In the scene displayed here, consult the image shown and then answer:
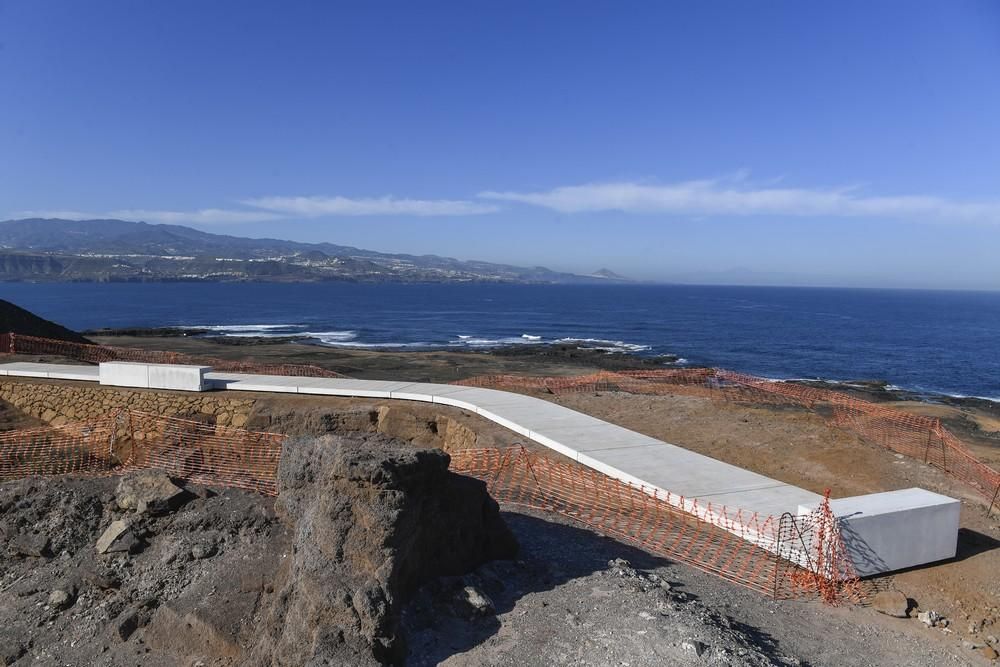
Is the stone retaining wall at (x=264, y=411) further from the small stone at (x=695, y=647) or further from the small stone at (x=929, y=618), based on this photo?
the small stone at (x=695, y=647)

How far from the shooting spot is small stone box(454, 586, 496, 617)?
5999 mm

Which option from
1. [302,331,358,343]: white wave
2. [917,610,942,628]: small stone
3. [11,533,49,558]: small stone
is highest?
[917,610,942,628]: small stone

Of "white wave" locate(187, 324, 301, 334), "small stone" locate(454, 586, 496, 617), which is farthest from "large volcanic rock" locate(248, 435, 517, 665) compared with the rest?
"white wave" locate(187, 324, 301, 334)

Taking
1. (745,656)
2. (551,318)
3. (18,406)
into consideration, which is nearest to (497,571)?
(745,656)

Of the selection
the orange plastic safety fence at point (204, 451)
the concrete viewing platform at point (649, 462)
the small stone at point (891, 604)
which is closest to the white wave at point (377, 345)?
the concrete viewing platform at point (649, 462)

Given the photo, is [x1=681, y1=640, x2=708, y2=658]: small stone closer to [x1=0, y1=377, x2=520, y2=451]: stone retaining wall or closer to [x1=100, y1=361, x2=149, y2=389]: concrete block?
[x1=0, y1=377, x2=520, y2=451]: stone retaining wall

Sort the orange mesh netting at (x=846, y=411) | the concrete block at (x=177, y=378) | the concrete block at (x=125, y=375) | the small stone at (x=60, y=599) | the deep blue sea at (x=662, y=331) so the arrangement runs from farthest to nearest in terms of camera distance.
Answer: the deep blue sea at (x=662, y=331), the concrete block at (x=125, y=375), the concrete block at (x=177, y=378), the orange mesh netting at (x=846, y=411), the small stone at (x=60, y=599)

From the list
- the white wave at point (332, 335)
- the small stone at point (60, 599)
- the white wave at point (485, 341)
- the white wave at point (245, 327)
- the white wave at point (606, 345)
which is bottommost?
the white wave at point (245, 327)

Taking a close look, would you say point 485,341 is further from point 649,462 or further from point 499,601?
point 499,601

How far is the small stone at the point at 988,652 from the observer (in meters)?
6.75

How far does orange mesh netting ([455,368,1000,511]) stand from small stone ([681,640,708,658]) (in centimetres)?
772

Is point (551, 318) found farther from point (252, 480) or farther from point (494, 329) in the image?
point (252, 480)

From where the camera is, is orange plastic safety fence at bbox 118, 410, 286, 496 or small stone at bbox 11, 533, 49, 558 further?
orange plastic safety fence at bbox 118, 410, 286, 496

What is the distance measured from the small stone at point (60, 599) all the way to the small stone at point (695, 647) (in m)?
6.71
